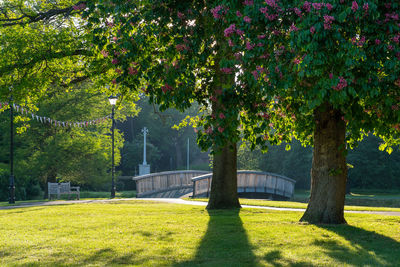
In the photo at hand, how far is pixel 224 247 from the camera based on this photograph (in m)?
8.46

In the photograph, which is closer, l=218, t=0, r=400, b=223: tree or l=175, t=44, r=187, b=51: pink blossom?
l=218, t=0, r=400, b=223: tree

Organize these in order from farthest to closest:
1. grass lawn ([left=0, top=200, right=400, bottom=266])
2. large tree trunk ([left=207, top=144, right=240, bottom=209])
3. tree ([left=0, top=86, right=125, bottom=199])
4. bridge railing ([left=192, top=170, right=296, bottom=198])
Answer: tree ([left=0, top=86, right=125, bottom=199]) < bridge railing ([left=192, top=170, right=296, bottom=198]) < large tree trunk ([left=207, top=144, right=240, bottom=209]) < grass lawn ([left=0, top=200, right=400, bottom=266])

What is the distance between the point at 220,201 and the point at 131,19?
26.1 ft

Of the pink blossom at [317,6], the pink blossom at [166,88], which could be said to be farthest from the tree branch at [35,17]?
the pink blossom at [317,6]

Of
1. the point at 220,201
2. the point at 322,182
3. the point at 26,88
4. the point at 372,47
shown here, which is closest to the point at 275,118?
the point at 322,182

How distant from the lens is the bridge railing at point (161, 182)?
32375 millimetres

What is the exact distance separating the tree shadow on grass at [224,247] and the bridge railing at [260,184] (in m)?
18.9

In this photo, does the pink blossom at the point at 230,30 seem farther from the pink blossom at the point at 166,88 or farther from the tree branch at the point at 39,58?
the tree branch at the point at 39,58

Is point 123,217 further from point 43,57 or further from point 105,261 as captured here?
point 105,261

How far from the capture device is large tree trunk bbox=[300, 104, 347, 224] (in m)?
10.8

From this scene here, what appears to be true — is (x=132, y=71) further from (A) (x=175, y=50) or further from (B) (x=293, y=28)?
(B) (x=293, y=28)

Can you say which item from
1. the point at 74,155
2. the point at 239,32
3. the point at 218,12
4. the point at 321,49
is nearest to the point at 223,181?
the point at 218,12

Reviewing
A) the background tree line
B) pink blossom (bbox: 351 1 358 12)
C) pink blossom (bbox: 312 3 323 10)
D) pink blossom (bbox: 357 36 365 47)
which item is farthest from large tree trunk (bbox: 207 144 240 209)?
the background tree line

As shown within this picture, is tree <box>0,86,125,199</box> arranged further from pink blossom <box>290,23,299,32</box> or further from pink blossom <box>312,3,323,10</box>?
pink blossom <box>312,3,323,10</box>
